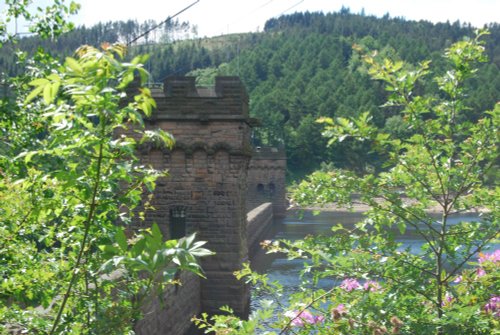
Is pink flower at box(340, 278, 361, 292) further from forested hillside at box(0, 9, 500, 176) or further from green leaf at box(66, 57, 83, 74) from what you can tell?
forested hillside at box(0, 9, 500, 176)

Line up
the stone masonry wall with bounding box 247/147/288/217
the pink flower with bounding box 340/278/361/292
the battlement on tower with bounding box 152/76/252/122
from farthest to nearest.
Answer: the stone masonry wall with bounding box 247/147/288/217, the battlement on tower with bounding box 152/76/252/122, the pink flower with bounding box 340/278/361/292

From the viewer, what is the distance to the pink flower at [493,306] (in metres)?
4.85

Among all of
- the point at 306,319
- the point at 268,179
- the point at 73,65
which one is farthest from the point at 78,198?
the point at 268,179

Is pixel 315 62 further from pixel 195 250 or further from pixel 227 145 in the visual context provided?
pixel 195 250

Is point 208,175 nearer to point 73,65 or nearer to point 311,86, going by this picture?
point 73,65

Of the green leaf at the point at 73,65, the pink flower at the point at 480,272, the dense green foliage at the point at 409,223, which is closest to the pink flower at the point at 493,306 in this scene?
the dense green foliage at the point at 409,223

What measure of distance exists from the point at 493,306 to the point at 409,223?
32.4 inches

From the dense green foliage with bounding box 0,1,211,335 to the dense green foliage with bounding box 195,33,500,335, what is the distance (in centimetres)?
110

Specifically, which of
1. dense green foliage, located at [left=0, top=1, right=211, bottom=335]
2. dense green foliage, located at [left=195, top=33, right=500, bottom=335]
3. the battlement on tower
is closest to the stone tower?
the battlement on tower

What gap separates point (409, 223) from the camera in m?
5.35

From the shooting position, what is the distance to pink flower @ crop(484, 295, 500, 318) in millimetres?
4847

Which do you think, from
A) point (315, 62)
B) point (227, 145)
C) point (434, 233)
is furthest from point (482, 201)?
point (315, 62)

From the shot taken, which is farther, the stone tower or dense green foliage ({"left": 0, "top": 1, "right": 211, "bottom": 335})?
the stone tower

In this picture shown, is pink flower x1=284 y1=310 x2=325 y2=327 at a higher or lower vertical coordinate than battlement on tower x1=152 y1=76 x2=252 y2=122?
lower
